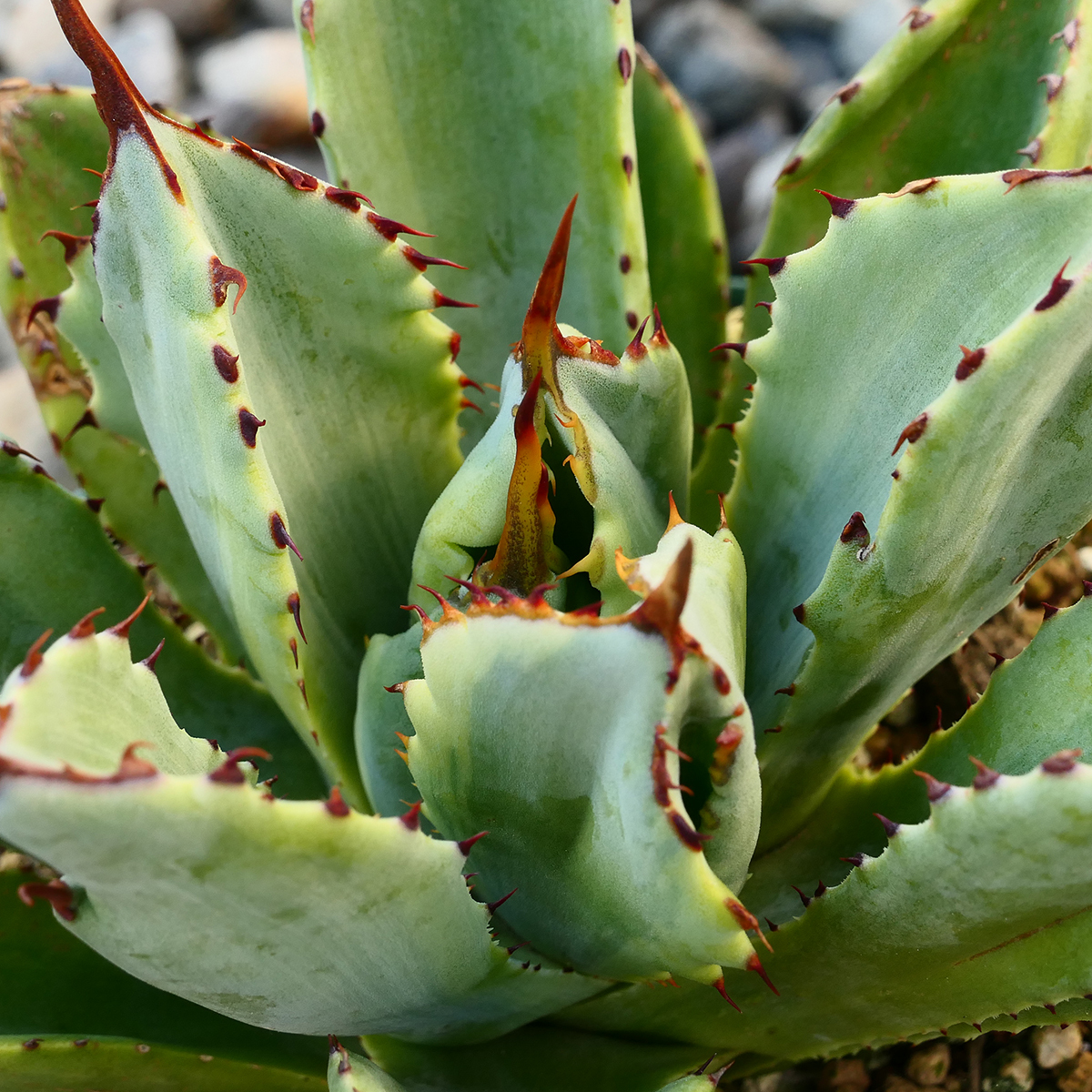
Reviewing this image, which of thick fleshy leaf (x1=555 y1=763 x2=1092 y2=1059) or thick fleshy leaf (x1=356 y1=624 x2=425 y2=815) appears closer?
thick fleshy leaf (x1=555 y1=763 x2=1092 y2=1059)

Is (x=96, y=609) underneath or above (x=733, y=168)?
underneath

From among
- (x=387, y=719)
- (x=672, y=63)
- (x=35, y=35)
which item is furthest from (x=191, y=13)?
(x=387, y=719)

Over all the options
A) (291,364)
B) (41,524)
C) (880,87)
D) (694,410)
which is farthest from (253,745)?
(880,87)

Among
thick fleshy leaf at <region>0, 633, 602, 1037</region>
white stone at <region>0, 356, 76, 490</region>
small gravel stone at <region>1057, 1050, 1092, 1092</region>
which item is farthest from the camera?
white stone at <region>0, 356, 76, 490</region>

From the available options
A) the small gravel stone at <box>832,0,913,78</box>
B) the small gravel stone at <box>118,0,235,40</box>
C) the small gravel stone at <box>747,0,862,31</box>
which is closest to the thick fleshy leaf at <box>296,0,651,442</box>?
the small gravel stone at <box>832,0,913,78</box>

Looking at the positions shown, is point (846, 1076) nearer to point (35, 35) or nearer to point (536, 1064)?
point (536, 1064)

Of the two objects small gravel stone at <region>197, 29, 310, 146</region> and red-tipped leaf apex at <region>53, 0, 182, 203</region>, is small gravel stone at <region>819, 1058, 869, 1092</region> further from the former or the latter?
small gravel stone at <region>197, 29, 310, 146</region>

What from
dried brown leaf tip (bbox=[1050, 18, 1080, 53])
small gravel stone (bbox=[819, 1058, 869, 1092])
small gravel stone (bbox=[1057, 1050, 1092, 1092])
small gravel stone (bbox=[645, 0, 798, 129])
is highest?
small gravel stone (bbox=[645, 0, 798, 129])
